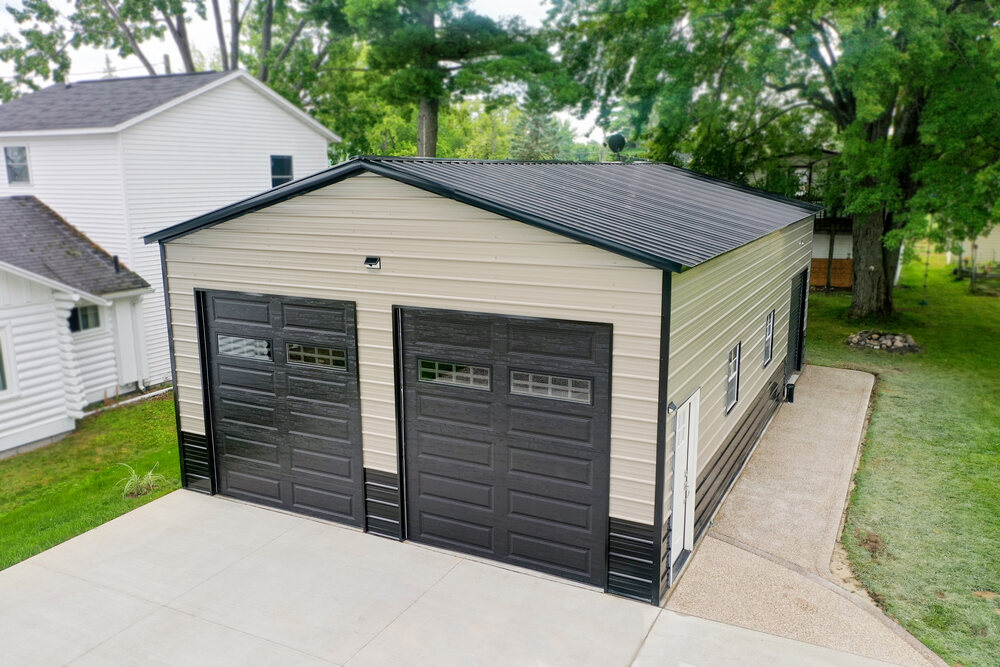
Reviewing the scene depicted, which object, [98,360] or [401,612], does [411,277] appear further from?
[98,360]

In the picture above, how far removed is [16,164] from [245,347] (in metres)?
11.7

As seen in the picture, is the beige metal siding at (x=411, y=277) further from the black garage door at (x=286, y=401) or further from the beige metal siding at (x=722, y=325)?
the beige metal siding at (x=722, y=325)

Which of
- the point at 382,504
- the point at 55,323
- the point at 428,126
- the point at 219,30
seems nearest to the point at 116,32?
the point at 219,30

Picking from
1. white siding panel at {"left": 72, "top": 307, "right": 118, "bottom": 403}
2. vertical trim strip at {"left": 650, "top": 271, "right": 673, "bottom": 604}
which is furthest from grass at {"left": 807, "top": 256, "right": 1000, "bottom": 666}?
white siding panel at {"left": 72, "top": 307, "right": 118, "bottom": 403}

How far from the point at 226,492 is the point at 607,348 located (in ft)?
17.5

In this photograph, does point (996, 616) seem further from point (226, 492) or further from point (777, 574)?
point (226, 492)

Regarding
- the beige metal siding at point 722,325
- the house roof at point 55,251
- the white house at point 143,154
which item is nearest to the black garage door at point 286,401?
the beige metal siding at point 722,325

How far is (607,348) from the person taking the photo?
22.4ft

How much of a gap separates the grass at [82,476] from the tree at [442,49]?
13848 millimetres

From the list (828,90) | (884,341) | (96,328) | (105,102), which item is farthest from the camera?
(828,90)

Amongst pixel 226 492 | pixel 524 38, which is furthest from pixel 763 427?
pixel 524 38

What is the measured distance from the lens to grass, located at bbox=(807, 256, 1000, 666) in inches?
271

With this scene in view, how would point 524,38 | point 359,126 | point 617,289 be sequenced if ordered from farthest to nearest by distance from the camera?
point 359,126 → point 524,38 → point 617,289

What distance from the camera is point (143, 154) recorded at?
628 inches
